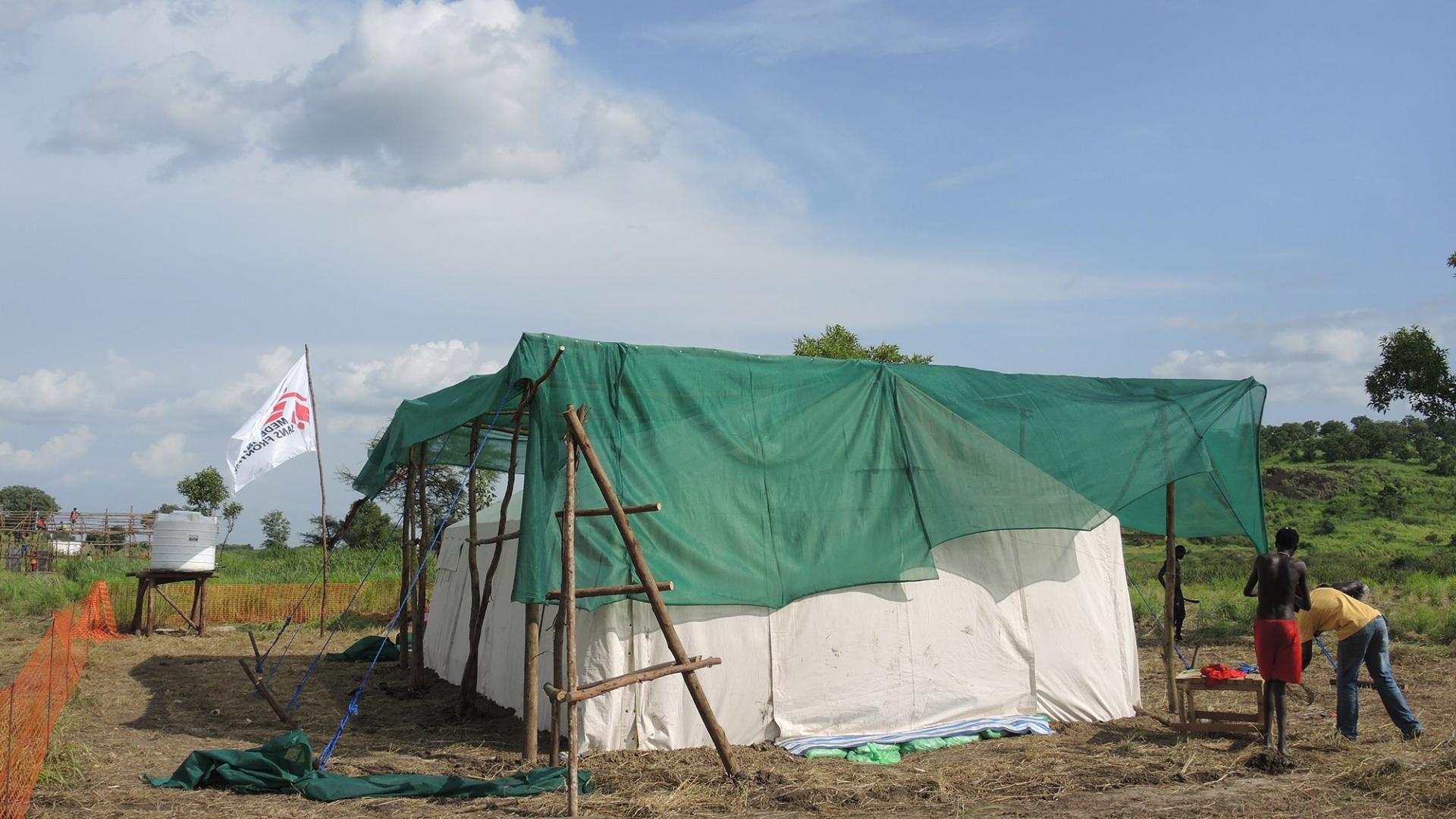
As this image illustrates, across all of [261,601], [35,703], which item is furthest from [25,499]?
[35,703]

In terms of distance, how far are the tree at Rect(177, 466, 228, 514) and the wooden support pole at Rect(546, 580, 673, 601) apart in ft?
132

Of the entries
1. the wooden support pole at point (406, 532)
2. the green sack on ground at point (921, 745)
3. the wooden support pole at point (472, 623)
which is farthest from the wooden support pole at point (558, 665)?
the wooden support pole at point (406, 532)

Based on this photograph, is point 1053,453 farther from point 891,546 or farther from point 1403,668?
point 1403,668

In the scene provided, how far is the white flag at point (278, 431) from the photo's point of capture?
1440cm

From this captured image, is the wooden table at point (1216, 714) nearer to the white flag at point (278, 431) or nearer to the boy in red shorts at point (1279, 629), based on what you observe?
the boy in red shorts at point (1279, 629)

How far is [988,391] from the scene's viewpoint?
9.30 meters

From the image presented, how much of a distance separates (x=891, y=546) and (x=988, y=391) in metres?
1.73

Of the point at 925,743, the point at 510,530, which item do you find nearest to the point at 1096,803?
the point at 925,743

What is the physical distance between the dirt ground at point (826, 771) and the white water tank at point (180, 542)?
6253 millimetres

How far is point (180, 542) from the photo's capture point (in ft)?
53.6

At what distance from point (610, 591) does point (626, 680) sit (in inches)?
28.3

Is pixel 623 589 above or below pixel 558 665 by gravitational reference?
above

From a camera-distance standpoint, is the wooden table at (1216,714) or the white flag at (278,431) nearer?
the wooden table at (1216,714)

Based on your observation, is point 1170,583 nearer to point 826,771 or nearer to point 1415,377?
point 826,771
